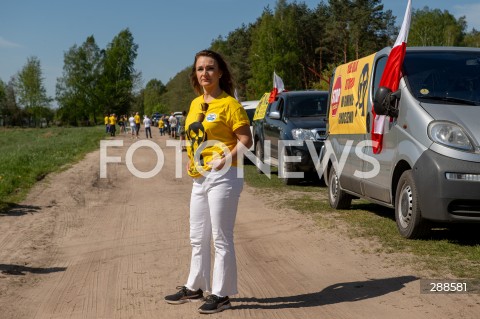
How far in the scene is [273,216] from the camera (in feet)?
32.7

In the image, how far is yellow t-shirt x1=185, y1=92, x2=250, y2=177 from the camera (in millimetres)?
5039

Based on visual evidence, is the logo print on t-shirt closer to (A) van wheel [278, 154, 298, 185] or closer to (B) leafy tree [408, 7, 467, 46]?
(A) van wheel [278, 154, 298, 185]

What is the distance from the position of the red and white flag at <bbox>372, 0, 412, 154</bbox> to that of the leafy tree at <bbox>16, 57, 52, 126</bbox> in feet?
402

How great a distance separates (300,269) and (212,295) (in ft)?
5.53

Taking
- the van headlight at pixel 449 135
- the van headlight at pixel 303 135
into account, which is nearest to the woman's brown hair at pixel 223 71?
the van headlight at pixel 449 135

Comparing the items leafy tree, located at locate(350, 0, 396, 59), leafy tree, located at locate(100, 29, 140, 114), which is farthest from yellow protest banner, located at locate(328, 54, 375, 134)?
leafy tree, located at locate(100, 29, 140, 114)

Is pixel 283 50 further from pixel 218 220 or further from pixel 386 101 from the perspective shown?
pixel 218 220

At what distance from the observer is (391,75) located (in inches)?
311

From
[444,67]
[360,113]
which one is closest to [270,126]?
[360,113]

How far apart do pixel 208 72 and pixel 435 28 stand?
83.3 meters

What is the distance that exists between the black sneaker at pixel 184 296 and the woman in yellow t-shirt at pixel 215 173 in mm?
108

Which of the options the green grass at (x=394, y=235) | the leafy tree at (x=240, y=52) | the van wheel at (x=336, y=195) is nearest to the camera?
the green grass at (x=394, y=235)

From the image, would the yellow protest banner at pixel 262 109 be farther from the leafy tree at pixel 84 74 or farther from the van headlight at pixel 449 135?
the leafy tree at pixel 84 74

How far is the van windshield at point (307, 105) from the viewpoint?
14867 mm
